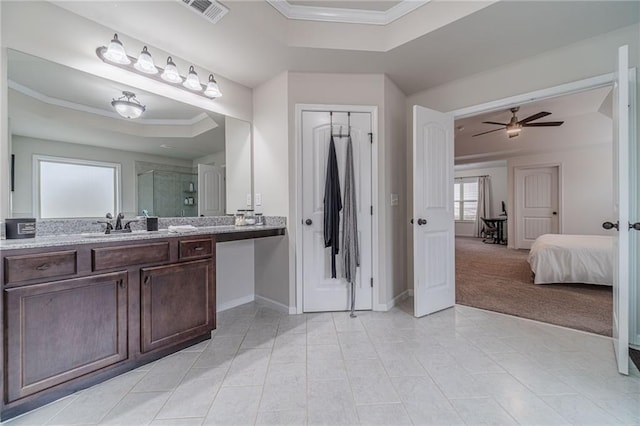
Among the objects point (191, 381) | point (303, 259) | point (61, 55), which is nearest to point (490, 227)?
point (303, 259)

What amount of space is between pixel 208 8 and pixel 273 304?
2.57 metres

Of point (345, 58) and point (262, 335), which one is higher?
point (345, 58)

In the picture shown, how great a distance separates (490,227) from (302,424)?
861 centimetres

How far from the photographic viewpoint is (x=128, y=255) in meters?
1.67

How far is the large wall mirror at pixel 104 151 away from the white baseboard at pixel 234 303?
0.95 metres

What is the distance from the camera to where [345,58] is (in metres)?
2.44

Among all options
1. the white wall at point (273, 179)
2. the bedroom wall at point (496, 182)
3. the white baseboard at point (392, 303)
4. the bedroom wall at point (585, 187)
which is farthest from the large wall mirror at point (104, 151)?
the bedroom wall at point (496, 182)

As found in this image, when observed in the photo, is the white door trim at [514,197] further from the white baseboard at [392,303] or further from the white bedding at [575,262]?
the white baseboard at [392,303]

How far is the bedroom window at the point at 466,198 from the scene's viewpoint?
9.11m

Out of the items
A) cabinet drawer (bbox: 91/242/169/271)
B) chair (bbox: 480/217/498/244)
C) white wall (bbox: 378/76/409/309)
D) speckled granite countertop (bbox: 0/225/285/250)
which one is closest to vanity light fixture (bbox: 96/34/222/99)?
speckled granite countertop (bbox: 0/225/285/250)

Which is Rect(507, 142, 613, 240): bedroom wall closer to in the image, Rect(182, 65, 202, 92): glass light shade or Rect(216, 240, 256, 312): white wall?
Rect(216, 240, 256, 312): white wall

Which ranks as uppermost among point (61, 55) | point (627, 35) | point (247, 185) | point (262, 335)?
point (627, 35)

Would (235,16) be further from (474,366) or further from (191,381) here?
(474,366)

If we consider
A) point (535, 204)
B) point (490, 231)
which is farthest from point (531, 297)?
point (490, 231)
